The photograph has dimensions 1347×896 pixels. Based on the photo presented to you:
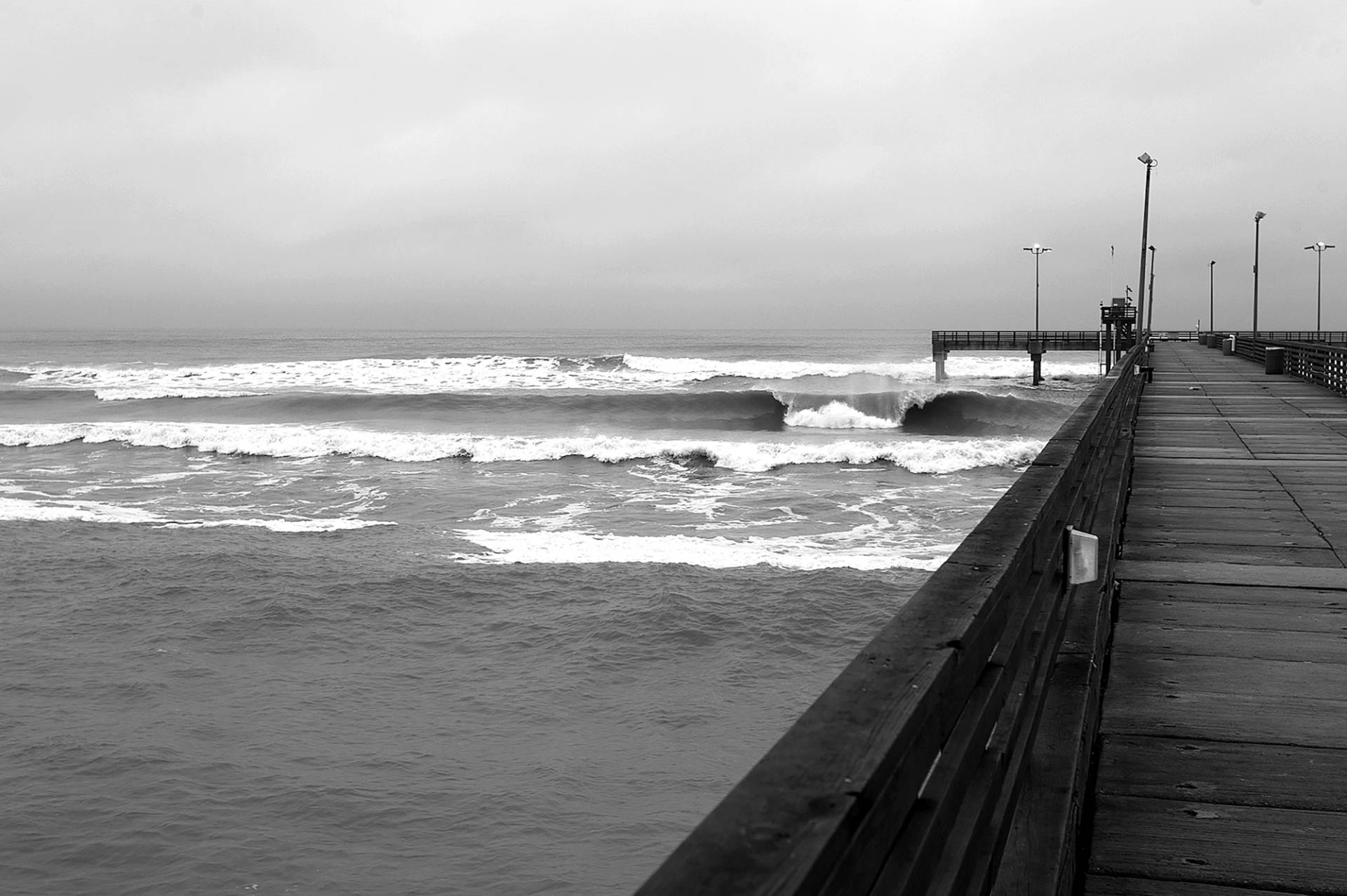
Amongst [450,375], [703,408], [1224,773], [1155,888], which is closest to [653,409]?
[703,408]

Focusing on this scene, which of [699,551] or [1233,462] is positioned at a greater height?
[1233,462]

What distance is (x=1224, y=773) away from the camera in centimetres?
315

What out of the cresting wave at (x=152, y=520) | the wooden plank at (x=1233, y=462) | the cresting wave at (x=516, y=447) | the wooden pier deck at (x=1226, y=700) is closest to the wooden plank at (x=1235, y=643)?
the wooden pier deck at (x=1226, y=700)

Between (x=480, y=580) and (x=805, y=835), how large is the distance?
12862mm

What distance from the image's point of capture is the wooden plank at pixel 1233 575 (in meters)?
5.55

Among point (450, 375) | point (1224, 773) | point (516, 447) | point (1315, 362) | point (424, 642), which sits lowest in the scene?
point (424, 642)

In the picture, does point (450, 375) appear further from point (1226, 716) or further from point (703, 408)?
point (1226, 716)

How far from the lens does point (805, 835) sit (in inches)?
39.0

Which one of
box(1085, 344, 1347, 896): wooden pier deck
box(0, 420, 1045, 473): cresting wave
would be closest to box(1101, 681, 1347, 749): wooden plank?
box(1085, 344, 1347, 896): wooden pier deck

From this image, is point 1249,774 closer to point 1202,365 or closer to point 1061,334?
point 1202,365

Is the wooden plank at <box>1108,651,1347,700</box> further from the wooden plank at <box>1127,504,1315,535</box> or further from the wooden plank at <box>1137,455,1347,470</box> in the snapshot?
the wooden plank at <box>1137,455,1347,470</box>

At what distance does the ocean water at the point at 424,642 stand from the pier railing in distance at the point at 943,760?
4353 mm

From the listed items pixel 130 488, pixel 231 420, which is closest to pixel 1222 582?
pixel 130 488

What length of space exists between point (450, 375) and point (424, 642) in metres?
58.5
